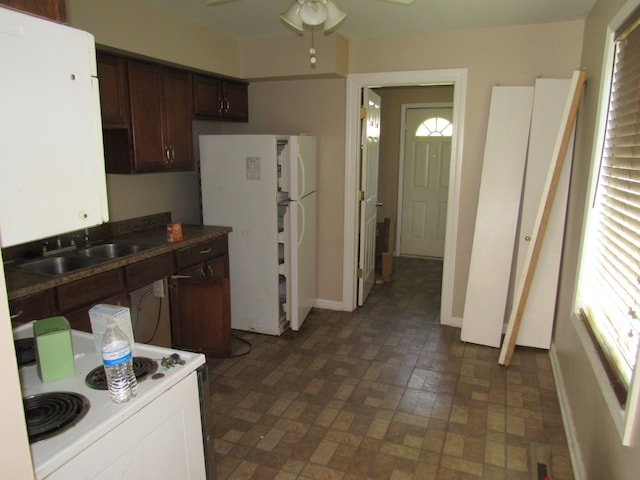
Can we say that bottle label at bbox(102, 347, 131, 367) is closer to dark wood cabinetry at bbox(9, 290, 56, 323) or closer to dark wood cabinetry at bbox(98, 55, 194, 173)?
dark wood cabinetry at bbox(9, 290, 56, 323)

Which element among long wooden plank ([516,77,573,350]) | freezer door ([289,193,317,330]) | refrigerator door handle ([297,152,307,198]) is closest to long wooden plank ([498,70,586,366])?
long wooden plank ([516,77,573,350])

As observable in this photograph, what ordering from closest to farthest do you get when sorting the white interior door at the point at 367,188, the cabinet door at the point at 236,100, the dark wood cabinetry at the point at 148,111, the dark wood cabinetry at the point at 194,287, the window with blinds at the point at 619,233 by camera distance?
the window with blinds at the point at 619,233 < the dark wood cabinetry at the point at 194,287 < the dark wood cabinetry at the point at 148,111 < the cabinet door at the point at 236,100 < the white interior door at the point at 367,188

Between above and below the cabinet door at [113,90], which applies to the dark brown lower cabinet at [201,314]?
below

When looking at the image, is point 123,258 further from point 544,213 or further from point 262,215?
point 544,213

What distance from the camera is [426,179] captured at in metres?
6.00

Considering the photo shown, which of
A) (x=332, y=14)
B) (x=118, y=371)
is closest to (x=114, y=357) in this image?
(x=118, y=371)

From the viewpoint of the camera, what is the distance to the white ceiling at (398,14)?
2.86m

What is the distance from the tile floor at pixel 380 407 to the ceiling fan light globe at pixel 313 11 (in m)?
2.12

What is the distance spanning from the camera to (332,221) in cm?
415

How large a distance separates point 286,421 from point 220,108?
2.60 metres

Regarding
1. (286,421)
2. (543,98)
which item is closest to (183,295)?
(286,421)

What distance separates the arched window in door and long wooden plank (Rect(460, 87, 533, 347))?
2540 millimetres

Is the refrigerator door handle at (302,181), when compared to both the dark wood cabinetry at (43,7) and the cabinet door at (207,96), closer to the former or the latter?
the cabinet door at (207,96)

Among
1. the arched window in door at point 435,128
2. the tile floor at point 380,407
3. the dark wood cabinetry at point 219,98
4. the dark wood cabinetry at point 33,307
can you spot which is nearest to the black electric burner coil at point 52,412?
the dark wood cabinetry at point 33,307
